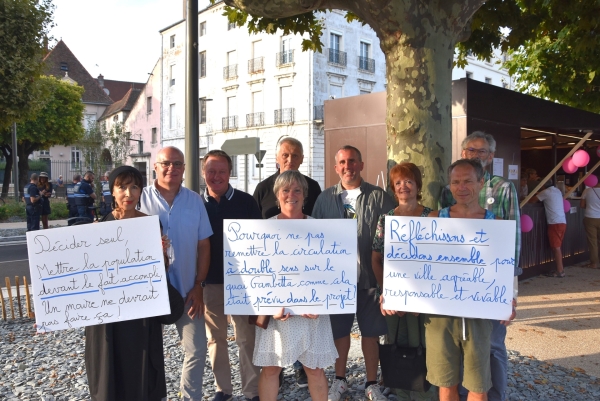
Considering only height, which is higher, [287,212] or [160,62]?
[160,62]

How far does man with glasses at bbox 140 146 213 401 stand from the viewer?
327cm

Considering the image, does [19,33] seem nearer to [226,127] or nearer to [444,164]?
[444,164]

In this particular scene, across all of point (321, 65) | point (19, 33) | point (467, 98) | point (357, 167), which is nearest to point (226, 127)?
point (321, 65)

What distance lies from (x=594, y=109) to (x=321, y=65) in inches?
892

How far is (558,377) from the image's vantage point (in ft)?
13.9

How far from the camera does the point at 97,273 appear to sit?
9.69 ft

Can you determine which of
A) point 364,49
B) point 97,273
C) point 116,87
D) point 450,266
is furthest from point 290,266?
point 116,87

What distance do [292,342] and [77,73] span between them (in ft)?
217

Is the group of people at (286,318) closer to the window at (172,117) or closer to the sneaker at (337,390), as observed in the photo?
the sneaker at (337,390)

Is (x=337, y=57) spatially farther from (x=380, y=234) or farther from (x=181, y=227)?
(x=181, y=227)

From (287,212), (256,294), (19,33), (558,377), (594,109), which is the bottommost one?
(558,377)

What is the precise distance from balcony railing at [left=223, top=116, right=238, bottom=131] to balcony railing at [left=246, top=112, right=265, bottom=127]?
4.90 feet

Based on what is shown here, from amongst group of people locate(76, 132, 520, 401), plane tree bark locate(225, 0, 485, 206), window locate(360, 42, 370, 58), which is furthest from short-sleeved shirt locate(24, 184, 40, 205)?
window locate(360, 42, 370, 58)

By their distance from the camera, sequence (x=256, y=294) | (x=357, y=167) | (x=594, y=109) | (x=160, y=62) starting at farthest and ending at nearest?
(x=160, y=62)
(x=594, y=109)
(x=357, y=167)
(x=256, y=294)
